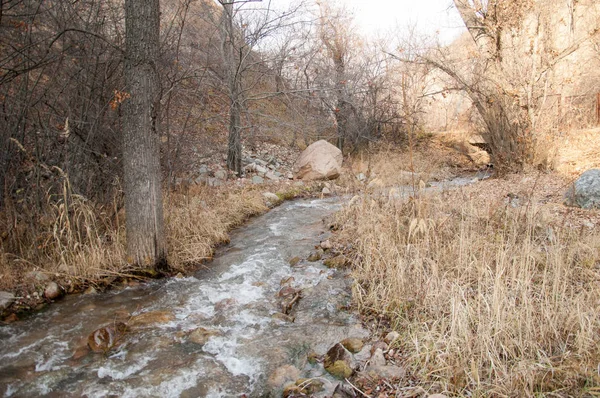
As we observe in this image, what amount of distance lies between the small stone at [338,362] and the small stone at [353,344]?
4.9 inches

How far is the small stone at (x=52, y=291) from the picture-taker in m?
4.54

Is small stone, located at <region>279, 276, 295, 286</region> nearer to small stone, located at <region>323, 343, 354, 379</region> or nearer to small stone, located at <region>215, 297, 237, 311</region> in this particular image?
small stone, located at <region>215, 297, 237, 311</region>

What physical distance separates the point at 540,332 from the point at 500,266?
718 mm

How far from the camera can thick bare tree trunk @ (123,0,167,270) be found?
469 cm

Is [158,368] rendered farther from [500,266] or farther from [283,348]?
[500,266]

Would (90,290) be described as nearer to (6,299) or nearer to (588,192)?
(6,299)

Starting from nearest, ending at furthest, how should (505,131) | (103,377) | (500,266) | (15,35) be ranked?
(103,377), (500,266), (15,35), (505,131)

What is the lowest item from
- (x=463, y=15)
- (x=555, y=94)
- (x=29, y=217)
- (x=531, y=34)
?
(x=29, y=217)

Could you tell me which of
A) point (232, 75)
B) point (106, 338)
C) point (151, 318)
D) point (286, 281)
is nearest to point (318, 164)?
point (232, 75)

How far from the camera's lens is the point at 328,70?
1479cm

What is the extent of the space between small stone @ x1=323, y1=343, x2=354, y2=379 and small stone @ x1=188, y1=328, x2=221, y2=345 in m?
1.20

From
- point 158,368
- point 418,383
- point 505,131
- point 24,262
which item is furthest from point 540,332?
point 505,131

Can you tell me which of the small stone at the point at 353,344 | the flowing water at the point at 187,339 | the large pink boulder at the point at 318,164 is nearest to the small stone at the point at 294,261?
the flowing water at the point at 187,339

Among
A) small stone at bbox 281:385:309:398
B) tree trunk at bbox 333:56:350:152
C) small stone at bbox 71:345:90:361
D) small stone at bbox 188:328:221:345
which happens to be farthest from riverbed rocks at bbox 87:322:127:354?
tree trunk at bbox 333:56:350:152
